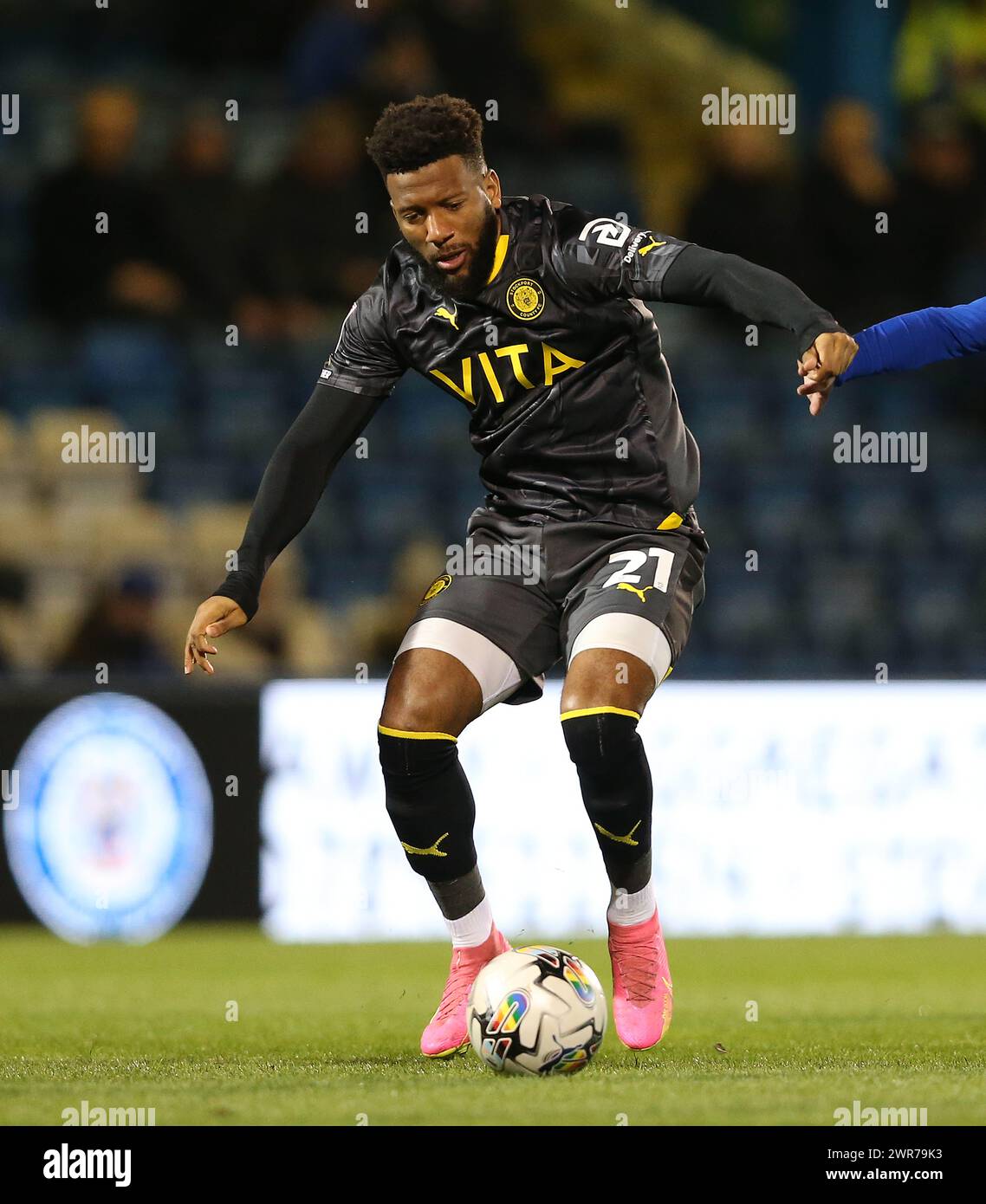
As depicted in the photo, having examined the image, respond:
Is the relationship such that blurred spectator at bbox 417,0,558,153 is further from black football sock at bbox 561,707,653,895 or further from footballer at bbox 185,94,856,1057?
black football sock at bbox 561,707,653,895

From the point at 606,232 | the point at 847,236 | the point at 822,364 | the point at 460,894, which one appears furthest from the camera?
the point at 847,236

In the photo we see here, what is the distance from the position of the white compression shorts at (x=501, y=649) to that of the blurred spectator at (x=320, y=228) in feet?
21.6

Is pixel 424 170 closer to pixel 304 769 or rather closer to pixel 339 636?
pixel 304 769

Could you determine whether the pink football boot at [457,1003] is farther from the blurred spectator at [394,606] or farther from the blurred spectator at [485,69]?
the blurred spectator at [485,69]

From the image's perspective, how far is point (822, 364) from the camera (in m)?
4.22

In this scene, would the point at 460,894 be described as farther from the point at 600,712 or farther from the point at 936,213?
the point at 936,213

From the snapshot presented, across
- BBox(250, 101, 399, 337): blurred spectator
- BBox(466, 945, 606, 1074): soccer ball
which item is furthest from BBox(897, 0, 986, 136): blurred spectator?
BBox(466, 945, 606, 1074): soccer ball

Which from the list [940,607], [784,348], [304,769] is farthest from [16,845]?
[784,348]

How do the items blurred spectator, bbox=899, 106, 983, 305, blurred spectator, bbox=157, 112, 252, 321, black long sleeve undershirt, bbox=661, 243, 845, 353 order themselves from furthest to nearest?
blurred spectator, bbox=899, 106, 983, 305 < blurred spectator, bbox=157, 112, 252, 321 < black long sleeve undershirt, bbox=661, 243, 845, 353

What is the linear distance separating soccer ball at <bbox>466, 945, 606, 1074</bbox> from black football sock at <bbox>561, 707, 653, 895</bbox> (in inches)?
12.7

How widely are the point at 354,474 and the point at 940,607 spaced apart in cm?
331

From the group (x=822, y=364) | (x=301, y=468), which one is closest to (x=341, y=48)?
(x=301, y=468)

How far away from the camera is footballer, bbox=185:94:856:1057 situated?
4680 mm

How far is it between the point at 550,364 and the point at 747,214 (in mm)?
6537
